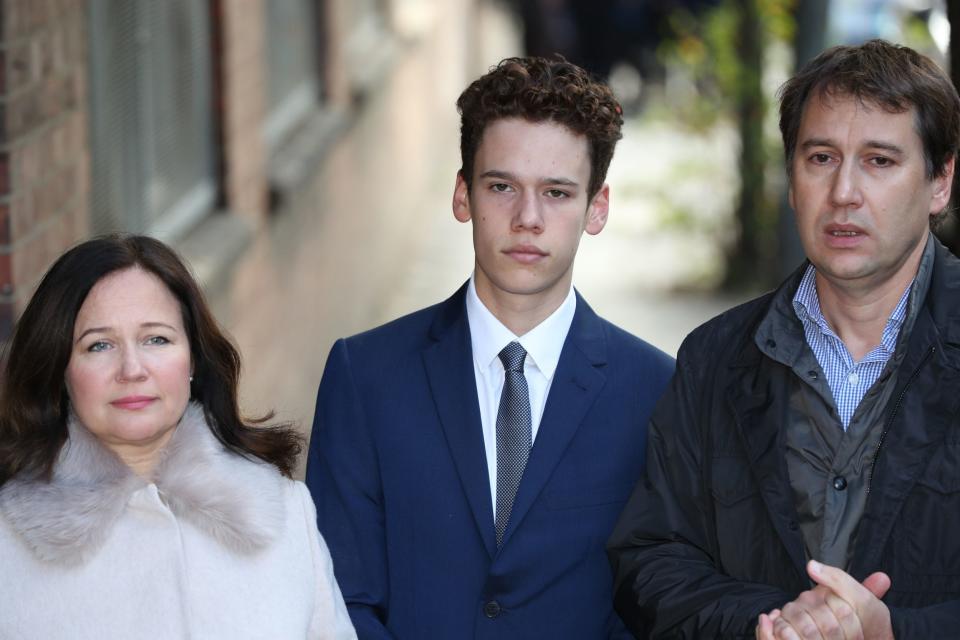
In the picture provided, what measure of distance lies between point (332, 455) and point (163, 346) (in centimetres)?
43

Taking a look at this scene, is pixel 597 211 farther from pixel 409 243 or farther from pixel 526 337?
pixel 409 243

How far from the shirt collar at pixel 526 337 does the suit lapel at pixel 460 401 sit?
0.07 feet

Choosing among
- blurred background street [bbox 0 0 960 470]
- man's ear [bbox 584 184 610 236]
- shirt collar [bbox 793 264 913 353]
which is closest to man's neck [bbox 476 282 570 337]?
man's ear [bbox 584 184 610 236]

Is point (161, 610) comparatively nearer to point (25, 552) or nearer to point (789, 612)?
point (25, 552)

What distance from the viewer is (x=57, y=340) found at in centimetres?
281

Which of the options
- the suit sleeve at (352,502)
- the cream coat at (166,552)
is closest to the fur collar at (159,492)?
the cream coat at (166,552)

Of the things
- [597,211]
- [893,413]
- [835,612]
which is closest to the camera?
[835,612]

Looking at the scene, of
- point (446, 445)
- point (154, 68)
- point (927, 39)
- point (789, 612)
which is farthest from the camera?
point (927, 39)

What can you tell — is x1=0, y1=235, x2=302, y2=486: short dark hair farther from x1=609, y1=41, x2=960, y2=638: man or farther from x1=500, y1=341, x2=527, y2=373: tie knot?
x1=609, y1=41, x2=960, y2=638: man

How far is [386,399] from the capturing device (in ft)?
10.3

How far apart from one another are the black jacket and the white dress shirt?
285mm

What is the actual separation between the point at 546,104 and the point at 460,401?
0.62 metres

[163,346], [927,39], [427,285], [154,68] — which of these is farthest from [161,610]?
[427,285]

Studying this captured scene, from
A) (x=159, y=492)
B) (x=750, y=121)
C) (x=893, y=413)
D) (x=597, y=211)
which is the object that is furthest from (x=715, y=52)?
(x=159, y=492)
